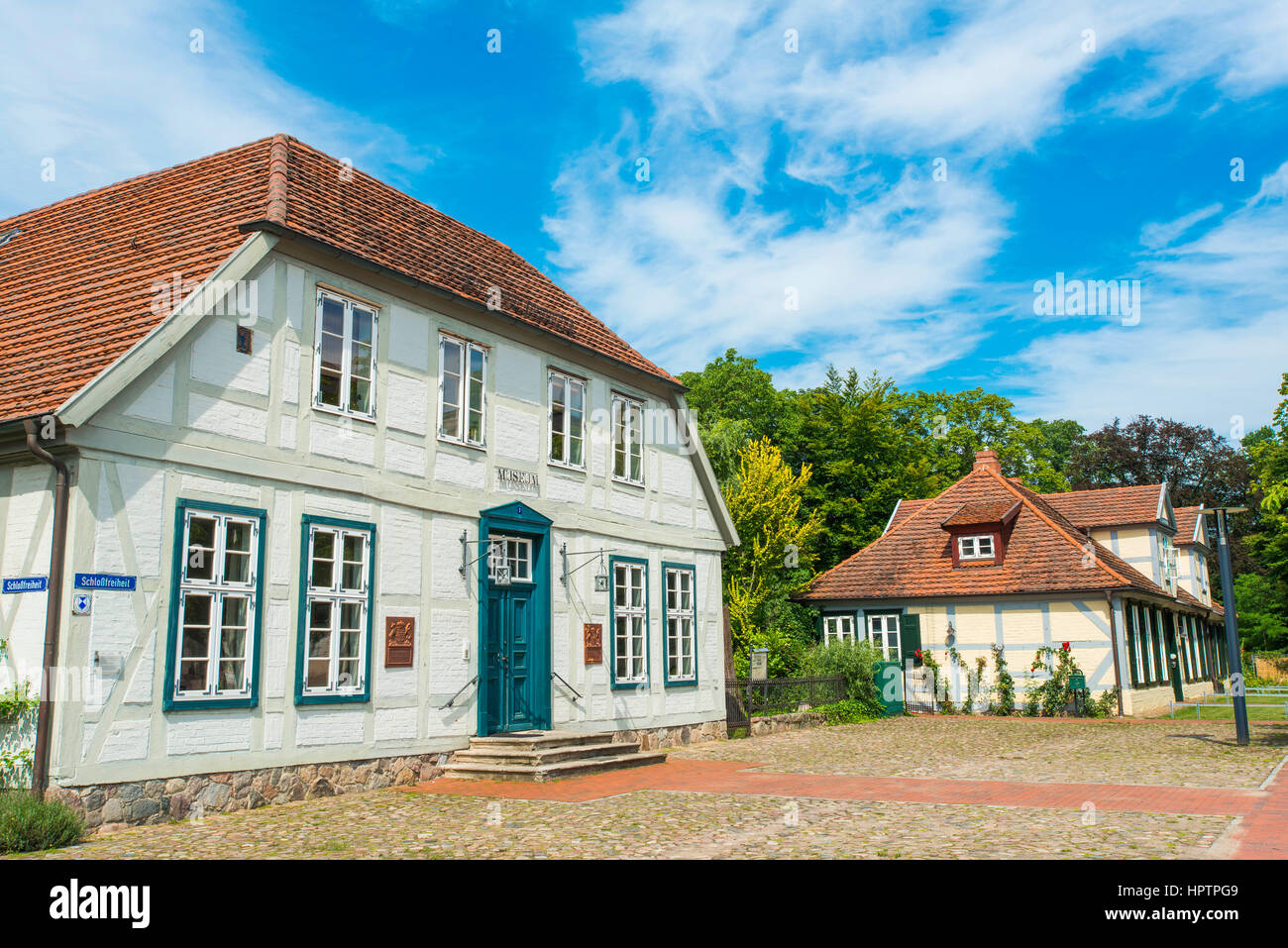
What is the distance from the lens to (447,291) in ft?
46.8

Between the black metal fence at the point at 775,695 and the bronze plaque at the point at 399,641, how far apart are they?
27.7ft

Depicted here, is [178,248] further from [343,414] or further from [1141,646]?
[1141,646]

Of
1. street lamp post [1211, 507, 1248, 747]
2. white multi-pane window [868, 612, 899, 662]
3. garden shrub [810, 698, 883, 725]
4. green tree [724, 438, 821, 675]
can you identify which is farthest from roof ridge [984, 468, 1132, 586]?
street lamp post [1211, 507, 1248, 747]

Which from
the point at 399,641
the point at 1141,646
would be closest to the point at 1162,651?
the point at 1141,646

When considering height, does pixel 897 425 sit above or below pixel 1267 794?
above

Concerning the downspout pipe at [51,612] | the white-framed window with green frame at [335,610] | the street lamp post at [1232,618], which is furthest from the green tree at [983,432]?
the downspout pipe at [51,612]

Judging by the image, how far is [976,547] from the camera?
92.2 feet

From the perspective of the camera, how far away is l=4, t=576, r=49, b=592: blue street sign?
9875mm

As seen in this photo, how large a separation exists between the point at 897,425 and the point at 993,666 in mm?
22757

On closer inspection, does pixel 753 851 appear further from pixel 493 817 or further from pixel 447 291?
pixel 447 291

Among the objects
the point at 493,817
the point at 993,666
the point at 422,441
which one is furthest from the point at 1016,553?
the point at 493,817

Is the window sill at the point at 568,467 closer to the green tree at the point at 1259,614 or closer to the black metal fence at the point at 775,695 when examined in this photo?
the black metal fence at the point at 775,695

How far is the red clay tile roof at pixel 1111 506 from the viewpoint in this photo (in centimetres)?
3288

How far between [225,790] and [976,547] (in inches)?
865
